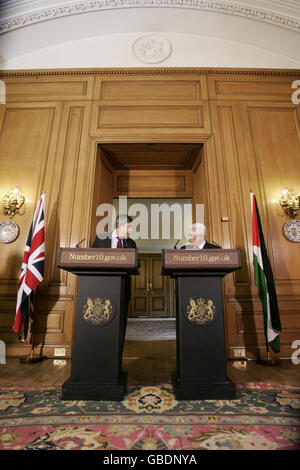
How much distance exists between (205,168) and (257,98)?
153 centimetres

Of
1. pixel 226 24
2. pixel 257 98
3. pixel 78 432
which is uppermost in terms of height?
pixel 226 24

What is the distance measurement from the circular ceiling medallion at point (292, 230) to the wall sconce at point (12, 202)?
Answer: 12.5 ft

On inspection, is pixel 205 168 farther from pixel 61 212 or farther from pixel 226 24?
pixel 226 24

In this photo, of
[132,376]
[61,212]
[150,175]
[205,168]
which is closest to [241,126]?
[205,168]

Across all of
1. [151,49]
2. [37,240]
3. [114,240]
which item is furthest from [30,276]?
[151,49]

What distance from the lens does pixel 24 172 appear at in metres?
3.60

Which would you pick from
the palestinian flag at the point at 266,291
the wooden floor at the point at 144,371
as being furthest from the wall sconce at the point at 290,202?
the wooden floor at the point at 144,371

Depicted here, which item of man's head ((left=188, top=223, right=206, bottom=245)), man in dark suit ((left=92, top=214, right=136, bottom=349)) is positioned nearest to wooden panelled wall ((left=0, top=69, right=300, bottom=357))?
man's head ((left=188, top=223, right=206, bottom=245))

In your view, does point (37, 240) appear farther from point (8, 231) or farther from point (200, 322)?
point (200, 322)

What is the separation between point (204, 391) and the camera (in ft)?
5.21

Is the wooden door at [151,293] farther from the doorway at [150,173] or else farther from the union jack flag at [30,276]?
the union jack flag at [30,276]

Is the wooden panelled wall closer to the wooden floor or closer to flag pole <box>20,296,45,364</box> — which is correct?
flag pole <box>20,296,45,364</box>

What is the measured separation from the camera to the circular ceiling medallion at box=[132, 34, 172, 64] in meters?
4.03

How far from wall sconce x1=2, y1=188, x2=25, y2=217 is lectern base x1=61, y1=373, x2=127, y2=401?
2.69m
